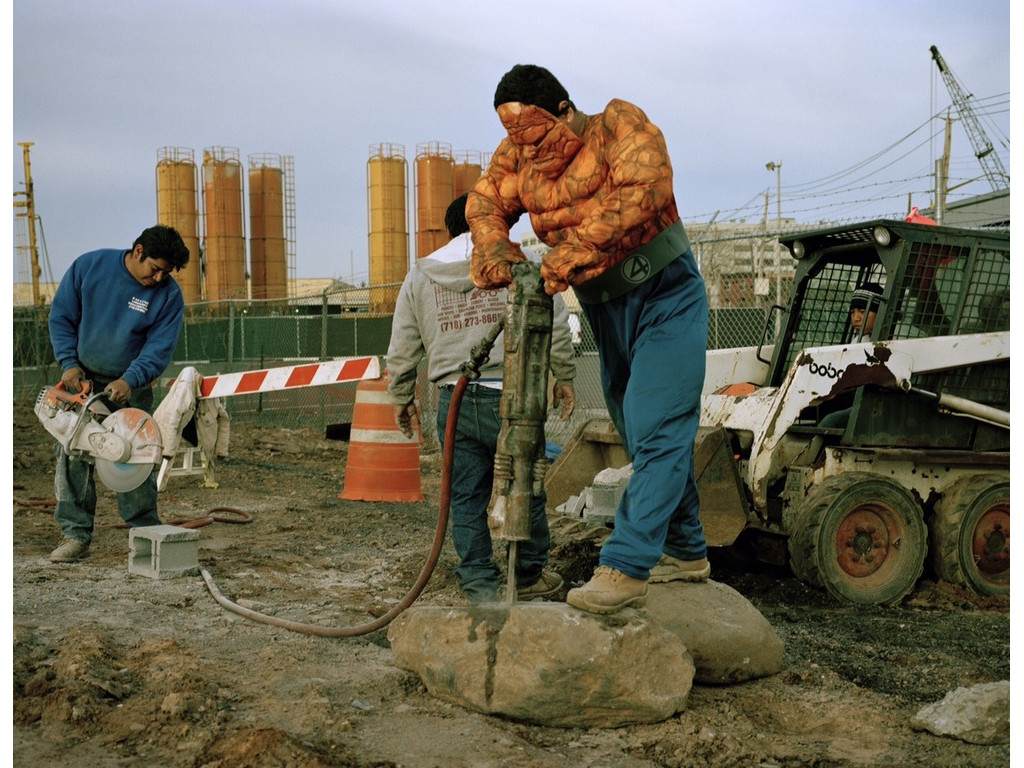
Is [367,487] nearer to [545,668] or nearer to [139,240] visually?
[139,240]

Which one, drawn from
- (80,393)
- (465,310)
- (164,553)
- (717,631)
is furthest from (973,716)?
(80,393)

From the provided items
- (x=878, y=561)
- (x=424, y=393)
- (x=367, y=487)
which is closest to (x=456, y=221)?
(x=878, y=561)

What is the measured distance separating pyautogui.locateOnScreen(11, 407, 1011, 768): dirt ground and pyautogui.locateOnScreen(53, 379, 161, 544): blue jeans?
0.25 meters

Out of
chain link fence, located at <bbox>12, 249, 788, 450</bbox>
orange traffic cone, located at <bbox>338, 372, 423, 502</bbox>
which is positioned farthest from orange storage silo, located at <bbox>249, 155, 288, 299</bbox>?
orange traffic cone, located at <bbox>338, 372, 423, 502</bbox>

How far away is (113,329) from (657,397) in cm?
380

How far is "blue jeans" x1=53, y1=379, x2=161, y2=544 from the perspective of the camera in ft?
21.1

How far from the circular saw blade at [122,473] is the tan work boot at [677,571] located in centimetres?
323

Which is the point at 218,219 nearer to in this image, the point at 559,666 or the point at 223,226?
the point at 223,226

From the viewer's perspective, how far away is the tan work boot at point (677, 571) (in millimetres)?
4434

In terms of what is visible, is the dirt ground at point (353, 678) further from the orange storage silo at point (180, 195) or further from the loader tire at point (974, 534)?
the orange storage silo at point (180, 195)

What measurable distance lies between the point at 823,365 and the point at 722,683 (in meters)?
2.55

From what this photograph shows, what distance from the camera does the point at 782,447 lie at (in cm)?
638

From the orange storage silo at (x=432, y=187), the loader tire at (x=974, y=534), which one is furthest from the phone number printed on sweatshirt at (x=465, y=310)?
the orange storage silo at (x=432, y=187)

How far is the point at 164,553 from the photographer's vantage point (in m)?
5.87
